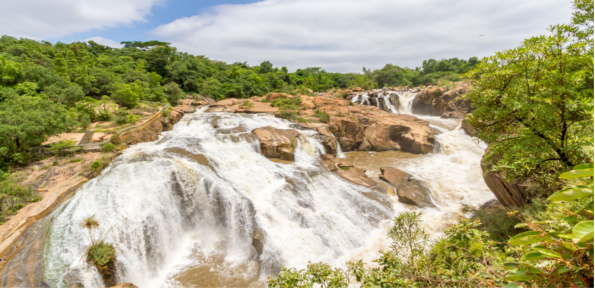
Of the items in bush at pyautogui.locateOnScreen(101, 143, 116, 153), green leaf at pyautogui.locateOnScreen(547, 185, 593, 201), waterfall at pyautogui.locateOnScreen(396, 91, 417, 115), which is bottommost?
bush at pyautogui.locateOnScreen(101, 143, 116, 153)

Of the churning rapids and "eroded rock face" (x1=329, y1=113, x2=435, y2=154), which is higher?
"eroded rock face" (x1=329, y1=113, x2=435, y2=154)

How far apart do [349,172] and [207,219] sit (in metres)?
7.20

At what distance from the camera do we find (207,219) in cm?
942

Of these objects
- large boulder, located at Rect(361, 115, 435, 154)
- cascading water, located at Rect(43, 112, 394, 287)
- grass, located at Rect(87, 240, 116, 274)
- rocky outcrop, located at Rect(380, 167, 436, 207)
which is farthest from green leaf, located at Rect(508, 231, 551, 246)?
large boulder, located at Rect(361, 115, 435, 154)

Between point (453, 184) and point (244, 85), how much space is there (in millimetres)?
27237

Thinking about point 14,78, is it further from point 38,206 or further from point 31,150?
point 38,206

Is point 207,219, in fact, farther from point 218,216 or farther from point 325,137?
point 325,137

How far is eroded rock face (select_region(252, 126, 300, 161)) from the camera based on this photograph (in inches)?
550

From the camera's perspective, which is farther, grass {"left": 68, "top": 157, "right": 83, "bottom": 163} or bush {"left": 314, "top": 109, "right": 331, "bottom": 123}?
bush {"left": 314, "top": 109, "right": 331, "bottom": 123}

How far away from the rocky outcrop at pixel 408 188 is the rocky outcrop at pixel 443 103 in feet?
49.9

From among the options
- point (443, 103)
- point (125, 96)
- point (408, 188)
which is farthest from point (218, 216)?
point (443, 103)

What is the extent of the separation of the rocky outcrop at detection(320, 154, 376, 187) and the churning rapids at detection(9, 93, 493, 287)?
0.55 m

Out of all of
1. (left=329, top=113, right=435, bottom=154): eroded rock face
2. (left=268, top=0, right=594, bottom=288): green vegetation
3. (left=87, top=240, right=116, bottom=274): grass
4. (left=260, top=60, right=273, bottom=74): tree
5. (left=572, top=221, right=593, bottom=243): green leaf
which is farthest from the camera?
(left=260, top=60, right=273, bottom=74): tree

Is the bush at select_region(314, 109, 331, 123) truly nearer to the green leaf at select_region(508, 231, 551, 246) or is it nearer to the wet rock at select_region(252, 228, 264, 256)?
the wet rock at select_region(252, 228, 264, 256)
